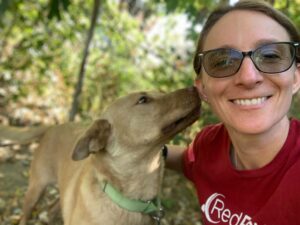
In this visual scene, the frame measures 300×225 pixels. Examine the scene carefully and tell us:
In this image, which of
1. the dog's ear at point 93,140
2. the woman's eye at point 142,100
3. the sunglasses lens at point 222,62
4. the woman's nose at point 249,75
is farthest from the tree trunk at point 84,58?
the woman's nose at point 249,75

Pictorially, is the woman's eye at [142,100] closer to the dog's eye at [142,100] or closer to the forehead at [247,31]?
the dog's eye at [142,100]

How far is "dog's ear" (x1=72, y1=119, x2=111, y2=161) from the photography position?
9.07ft

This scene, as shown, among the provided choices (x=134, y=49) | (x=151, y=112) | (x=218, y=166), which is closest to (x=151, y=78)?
(x=134, y=49)

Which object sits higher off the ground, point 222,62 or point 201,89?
point 222,62

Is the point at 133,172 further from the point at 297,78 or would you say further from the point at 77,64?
the point at 77,64

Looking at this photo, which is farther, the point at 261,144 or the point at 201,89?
the point at 201,89

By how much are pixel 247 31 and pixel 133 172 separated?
123 cm

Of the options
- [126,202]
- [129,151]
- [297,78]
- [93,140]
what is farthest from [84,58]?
[297,78]

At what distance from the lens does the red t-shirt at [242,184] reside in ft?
7.31

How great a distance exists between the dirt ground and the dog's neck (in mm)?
1372

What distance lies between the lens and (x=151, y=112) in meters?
3.06

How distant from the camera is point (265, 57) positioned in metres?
2.21

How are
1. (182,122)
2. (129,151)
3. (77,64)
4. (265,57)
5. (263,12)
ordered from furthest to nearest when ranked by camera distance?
(77,64) → (129,151) → (182,122) → (263,12) → (265,57)

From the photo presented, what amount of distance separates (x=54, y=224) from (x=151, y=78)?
252 centimetres
